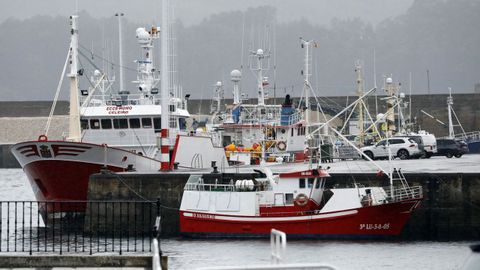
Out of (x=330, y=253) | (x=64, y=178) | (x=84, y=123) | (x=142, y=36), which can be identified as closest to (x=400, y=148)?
(x=142, y=36)

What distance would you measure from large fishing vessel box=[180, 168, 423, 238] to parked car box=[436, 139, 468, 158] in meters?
29.9

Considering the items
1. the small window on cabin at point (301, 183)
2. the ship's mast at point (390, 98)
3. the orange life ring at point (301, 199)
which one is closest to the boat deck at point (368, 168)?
the small window on cabin at point (301, 183)

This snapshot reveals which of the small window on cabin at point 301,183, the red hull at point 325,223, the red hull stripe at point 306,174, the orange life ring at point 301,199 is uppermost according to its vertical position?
the red hull stripe at point 306,174

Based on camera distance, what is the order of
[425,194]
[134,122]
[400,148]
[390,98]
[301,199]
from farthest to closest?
[390,98] → [400,148] → [134,122] → [425,194] → [301,199]

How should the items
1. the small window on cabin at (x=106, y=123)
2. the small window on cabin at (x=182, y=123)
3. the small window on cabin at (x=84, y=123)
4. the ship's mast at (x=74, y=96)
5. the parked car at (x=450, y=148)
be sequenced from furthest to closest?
the parked car at (x=450, y=148)
the small window on cabin at (x=182, y=123)
the small window on cabin at (x=84, y=123)
the small window on cabin at (x=106, y=123)
the ship's mast at (x=74, y=96)

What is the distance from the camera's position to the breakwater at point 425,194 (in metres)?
36.0

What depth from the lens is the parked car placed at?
65.3 meters

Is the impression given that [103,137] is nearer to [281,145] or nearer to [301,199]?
[281,145]

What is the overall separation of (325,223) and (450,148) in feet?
103

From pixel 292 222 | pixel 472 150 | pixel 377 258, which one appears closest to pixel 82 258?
pixel 377 258

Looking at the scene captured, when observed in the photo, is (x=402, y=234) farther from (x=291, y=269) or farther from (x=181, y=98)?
(x=291, y=269)

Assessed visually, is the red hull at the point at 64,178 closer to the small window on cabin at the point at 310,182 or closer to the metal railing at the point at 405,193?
the small window on cabin at the point at 310,182

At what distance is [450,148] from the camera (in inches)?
2569

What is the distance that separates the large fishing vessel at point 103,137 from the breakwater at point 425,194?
202 centimetres
